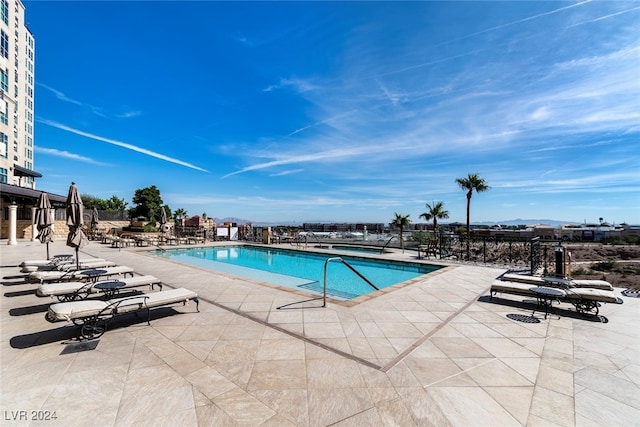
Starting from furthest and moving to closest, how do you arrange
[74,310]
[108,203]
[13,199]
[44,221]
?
[108,203] → [13,199] → [44,221] → [74,310]

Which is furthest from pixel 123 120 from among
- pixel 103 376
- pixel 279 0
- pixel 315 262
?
pixel 103 376

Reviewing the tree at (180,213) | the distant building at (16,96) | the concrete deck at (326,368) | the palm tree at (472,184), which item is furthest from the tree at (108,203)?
the palm tree at (472,184)

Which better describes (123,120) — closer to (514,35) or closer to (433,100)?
(433,100)

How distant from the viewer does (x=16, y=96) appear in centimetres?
2916

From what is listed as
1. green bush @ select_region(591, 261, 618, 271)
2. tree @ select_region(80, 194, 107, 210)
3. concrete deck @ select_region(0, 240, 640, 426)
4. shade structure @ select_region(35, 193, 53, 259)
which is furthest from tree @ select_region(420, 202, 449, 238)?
tree @ select_region(80, 194, 107, 210)

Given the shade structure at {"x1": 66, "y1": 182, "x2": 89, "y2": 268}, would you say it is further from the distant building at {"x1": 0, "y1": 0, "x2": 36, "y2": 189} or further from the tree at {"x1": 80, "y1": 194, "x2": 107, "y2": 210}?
the tree at {"x1": 80, "y1": 194, "x2": 107, "y2": 210}

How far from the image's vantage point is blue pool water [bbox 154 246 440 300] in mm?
8305

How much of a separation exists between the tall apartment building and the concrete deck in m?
27.1

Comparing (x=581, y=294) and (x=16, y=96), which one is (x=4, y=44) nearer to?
(x=16, y=96)

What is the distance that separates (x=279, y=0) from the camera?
8836mm

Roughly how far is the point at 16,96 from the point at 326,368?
45554mm

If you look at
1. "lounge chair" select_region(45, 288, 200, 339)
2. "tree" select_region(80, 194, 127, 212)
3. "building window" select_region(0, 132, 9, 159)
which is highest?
"building window" select_region(0, 132, 9, 159)

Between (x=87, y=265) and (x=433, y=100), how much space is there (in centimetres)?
1499

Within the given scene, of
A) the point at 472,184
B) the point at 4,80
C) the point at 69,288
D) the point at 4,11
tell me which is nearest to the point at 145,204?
the point at 4,80
